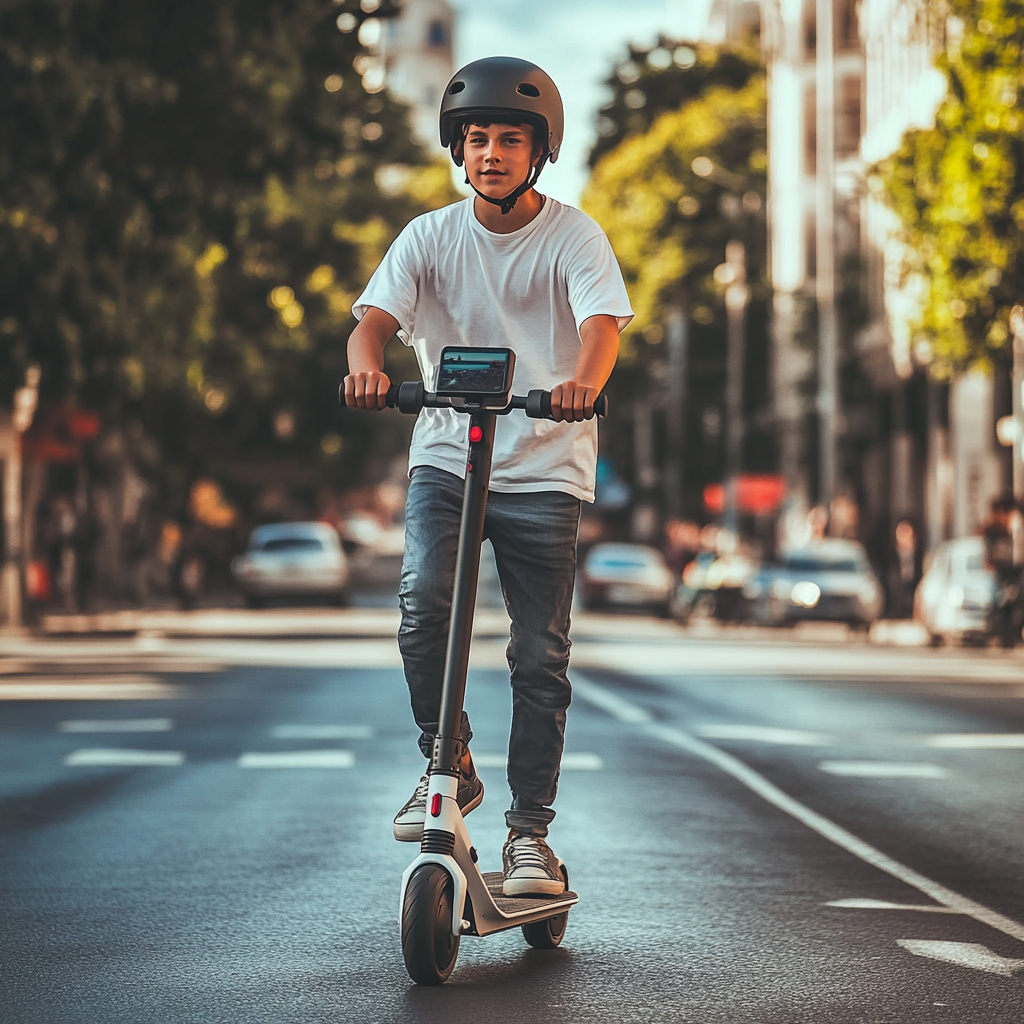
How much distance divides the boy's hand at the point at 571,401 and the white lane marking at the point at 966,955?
168 cm

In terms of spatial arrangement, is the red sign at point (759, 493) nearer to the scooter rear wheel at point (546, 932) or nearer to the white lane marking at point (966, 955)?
the white lane marking at point (966, 955)

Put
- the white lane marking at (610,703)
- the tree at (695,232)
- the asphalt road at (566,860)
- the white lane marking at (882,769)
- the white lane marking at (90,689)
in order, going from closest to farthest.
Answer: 1. the asphalt road at (566,860)
2. the white lane marking at (882,769)
3. the white lane marking at (610,703)
4. the white lane marking at (90,689)
5. the tree at (695,232)

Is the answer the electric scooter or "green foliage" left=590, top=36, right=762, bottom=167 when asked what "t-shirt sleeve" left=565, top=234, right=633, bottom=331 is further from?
"green foliage" left=590, top=36, right=762, bottom=167

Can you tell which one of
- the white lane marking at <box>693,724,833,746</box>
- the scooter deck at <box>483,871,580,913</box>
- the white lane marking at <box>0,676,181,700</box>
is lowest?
the white lane marking at <box>693,724,833,746</box>

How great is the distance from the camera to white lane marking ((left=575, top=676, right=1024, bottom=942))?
6547 millimetres

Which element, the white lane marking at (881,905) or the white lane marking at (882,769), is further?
the white lane marking at (882,769)

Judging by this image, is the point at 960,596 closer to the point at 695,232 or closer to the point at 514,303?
the point at 514,303

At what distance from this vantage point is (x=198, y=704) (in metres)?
15.9

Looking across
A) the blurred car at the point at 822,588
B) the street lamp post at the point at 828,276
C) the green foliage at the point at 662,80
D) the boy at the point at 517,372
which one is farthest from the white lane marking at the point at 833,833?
the green foliage at the point at 662,80

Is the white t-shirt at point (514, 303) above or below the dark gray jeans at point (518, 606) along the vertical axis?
above

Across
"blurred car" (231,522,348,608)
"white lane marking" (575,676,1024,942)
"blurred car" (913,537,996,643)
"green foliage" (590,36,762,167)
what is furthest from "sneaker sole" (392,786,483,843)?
"green foliage" (590,36,762,167)

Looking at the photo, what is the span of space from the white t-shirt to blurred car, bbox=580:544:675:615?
3766 cm

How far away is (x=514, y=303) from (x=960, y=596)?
2515cm

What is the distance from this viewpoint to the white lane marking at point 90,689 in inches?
651
